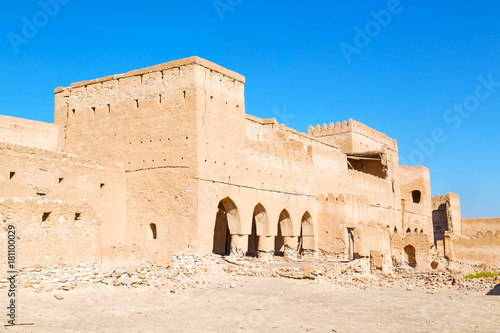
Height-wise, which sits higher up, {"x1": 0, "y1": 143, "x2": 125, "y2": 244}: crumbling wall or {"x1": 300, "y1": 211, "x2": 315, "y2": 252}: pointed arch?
{"x1": 0, "y1": 143, "x2": 125, "y2": 244}: crumbling wall

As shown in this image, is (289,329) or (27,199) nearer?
(289,329)

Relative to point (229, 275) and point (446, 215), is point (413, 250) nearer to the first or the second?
point (229, 275)

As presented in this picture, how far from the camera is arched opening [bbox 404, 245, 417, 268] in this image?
21.8 metres

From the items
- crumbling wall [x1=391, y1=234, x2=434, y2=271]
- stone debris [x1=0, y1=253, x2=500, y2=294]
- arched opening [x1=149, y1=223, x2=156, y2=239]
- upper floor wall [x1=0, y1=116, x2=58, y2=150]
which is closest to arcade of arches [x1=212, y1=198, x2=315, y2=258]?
stone debris [x1=0, y1=253, x2=500, y2=294]

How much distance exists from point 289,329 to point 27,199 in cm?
653

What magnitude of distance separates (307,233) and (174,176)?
910 centimetres

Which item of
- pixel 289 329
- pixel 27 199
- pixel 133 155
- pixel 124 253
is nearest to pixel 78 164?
pixel 133 155

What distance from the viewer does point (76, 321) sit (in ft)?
35.7

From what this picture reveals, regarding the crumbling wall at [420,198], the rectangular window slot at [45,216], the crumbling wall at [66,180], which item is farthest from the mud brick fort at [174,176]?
the crumbling wall at [420,198]

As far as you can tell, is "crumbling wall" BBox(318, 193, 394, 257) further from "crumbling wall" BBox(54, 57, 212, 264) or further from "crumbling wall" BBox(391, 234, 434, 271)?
"crumbling wall" BBox(54, 57, 212, 264)

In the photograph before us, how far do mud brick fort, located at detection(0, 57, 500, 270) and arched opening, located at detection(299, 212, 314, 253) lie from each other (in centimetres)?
5

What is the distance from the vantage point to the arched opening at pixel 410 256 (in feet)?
71.6

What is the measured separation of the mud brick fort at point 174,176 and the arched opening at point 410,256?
8 cm

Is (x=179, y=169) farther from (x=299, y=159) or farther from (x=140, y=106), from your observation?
(x=299, y=159)
